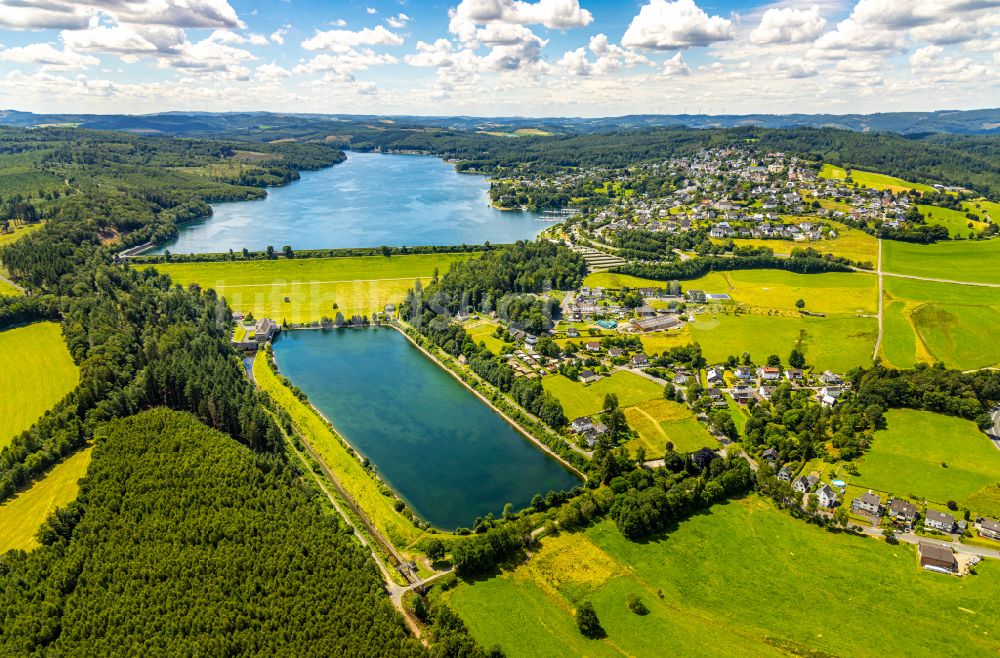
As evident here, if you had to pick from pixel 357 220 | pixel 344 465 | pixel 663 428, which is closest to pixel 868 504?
pixel 663 428

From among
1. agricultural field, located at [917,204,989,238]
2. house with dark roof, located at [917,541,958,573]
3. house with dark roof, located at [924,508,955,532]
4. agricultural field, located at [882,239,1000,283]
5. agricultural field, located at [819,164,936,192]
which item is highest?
agricultural field, located at [819,164,936,192]

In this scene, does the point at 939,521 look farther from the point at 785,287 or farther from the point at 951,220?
the point at 951,220

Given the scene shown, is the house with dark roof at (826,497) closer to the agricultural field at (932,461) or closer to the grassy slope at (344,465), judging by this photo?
the agricultural field at (932,461)

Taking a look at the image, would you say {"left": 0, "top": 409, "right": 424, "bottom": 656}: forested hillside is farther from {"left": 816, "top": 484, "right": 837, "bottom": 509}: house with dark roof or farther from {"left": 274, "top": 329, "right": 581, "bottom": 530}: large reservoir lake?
{"left": 816, "top": 484, "right": 837, "bottom": 509}: house with dark roof

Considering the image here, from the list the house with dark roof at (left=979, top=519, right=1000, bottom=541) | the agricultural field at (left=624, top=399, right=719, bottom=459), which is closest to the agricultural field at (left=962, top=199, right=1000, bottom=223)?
the house with dark roof at (left=979, top=519, right=1000, bottom=541)

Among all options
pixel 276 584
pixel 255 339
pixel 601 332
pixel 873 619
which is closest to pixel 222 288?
pixel 255 339

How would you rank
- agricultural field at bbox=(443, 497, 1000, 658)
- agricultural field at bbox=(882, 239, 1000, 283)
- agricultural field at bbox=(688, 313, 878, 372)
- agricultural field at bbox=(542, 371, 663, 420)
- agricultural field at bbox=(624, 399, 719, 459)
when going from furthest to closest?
agricultural field at bbox=(882, 239, 1000, 283) → agricultural field at bbox=(688, 313, 878, 372) → agricultural field at bbox=(542, 371, 663, 420) → agricultural field at bbox=(624, 399, 719, 459) → agricultural field at bbox=(443, 497, 1000, 658)
